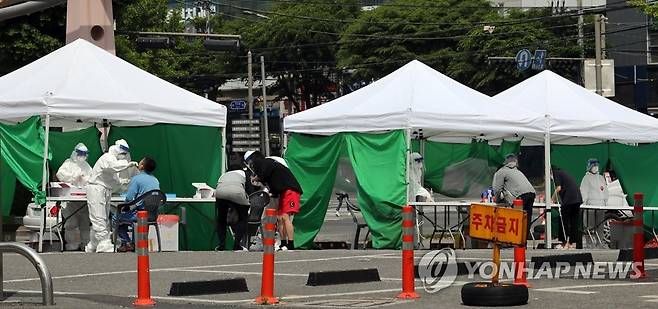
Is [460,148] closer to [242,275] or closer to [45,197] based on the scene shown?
[45,197]

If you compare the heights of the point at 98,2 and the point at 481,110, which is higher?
the point at 98,2

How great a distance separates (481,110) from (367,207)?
2.65 meters

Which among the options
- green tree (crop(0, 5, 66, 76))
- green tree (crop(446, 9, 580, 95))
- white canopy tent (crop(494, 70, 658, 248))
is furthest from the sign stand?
green tree (crop(446, 9, 580, 95))

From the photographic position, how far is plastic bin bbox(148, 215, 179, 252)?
21844mm

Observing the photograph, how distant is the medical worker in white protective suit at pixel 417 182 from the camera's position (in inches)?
925

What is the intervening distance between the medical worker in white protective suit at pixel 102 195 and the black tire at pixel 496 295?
1011 cm

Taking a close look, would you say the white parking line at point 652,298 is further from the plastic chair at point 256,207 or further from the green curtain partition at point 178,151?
the green curtain partition at point 178,151

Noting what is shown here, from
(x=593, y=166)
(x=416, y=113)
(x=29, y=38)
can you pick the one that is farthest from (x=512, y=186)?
(x=29, y=38)

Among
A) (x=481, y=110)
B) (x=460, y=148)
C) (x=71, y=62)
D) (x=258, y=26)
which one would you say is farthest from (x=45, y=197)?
(x=258, y=26)

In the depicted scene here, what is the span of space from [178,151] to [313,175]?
101 inches

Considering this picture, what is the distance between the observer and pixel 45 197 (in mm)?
21578

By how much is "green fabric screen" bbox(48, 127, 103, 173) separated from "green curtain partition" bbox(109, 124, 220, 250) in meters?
0.34

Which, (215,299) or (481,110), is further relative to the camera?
(481,110)

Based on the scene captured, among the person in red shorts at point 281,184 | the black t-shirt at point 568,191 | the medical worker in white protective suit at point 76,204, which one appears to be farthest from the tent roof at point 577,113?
the medical worker in white protective suit at point 76,204
